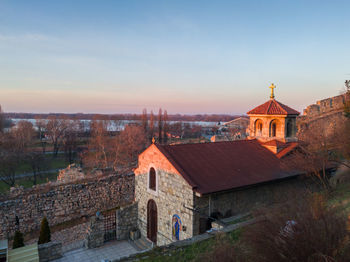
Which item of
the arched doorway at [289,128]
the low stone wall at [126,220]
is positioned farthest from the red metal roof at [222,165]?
the low stone wall at [126,220]

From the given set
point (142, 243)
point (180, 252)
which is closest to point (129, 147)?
Answer: point (142, 243)

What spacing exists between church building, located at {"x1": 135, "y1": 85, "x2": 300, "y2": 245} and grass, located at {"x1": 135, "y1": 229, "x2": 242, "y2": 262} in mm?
2587

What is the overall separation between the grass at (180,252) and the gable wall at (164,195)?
2.81 meters

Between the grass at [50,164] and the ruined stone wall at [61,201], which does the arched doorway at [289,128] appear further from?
the grass at [50,164]

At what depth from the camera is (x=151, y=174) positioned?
12125 mm

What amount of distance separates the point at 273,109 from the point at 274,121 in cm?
76

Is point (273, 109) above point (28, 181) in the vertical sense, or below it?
above

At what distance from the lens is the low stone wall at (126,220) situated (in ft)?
42.2

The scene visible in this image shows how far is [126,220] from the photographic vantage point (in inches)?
516

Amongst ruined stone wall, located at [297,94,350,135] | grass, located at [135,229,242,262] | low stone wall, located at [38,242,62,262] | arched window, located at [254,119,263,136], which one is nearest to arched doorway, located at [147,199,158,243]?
low stone wall, located at [38,242,62,262]

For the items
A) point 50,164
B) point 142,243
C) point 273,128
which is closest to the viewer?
point 142,243

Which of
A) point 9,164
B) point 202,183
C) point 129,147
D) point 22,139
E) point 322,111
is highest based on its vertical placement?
point 322,111

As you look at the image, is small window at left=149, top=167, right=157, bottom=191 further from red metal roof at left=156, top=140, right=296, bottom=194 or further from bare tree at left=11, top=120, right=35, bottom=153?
bare tree at left=11, top=120, right=35, bottom=153

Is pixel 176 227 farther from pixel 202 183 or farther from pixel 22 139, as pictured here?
pixel 22 139
